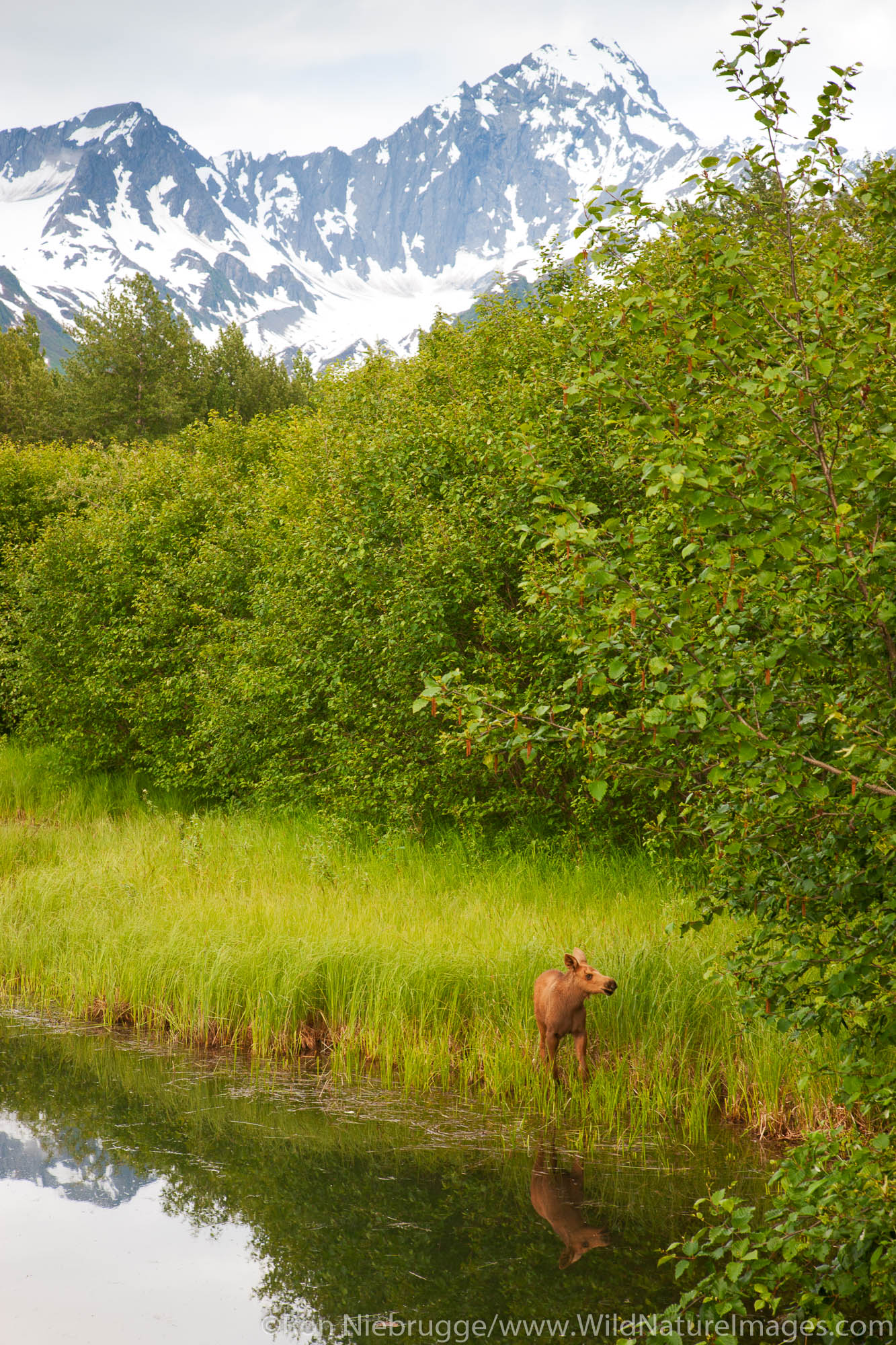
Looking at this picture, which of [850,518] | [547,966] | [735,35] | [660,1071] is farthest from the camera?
[547,966]

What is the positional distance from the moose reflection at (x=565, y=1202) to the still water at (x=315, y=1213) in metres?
0.01

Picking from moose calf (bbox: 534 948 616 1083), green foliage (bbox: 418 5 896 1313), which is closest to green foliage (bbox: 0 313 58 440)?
moose calf (bbox: 534 948 616 1083)

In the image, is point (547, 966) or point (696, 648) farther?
point (547, 966)

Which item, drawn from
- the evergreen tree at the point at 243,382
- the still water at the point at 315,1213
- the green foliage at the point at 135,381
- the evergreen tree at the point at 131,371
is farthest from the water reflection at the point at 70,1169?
the evergreen tree at the point at 243,382

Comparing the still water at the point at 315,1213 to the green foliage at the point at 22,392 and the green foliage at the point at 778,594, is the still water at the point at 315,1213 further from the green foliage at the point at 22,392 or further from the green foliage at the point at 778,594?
the green foliage at the point at 22,392

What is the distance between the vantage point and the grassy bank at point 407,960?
6234 millimetres

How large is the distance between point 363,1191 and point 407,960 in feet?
6.95

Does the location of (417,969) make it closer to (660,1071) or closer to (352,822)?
(660,1071)

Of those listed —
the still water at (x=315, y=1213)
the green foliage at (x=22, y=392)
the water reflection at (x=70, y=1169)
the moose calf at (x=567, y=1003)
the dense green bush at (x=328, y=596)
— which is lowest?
the water reflection at (x=70, y=1169)

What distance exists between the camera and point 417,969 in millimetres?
7309

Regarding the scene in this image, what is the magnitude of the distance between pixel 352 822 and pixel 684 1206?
22.6 ft

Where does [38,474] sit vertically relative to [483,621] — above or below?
above

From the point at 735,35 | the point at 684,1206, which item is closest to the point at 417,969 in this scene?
the point at 684,1206

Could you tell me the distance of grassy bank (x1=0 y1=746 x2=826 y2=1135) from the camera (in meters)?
6.23
